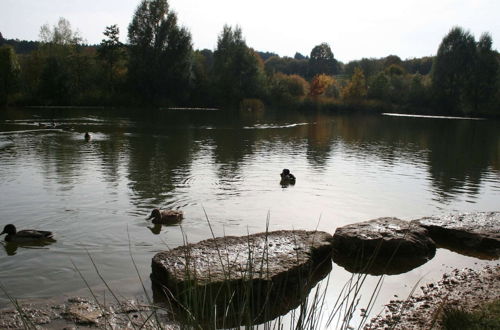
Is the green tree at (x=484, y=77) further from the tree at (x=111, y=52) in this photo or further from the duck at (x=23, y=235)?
the duck at (x=23, y=235)

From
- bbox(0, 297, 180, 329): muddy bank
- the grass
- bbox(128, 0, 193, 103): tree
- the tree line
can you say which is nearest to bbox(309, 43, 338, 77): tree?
the tree line

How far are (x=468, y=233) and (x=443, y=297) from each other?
11.6 feet

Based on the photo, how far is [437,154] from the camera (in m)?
27.0

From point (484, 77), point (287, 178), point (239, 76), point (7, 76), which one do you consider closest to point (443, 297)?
point (287, 178)

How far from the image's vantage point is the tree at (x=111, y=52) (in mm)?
73625

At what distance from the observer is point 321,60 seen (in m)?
149

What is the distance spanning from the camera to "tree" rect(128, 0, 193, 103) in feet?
223

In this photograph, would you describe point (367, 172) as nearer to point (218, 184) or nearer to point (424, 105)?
point (218, 184)

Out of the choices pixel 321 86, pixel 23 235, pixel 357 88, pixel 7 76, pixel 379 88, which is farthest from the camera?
pixel 321 86

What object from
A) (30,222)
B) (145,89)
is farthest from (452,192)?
(145,89)

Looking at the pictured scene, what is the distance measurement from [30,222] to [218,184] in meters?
6.67

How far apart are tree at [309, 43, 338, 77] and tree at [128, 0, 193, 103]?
84566mm

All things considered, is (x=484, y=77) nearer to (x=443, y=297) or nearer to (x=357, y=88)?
(x=357, y=88)

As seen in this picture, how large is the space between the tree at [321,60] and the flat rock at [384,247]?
466 feet
